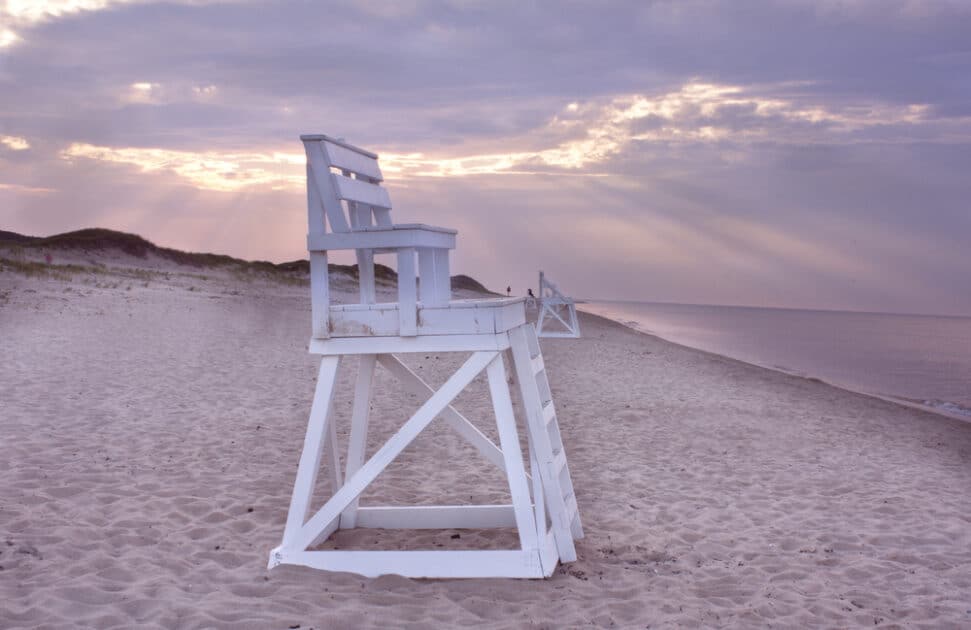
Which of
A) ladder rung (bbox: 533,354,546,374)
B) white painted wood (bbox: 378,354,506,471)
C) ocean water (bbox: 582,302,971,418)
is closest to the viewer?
ladder rung (bbox: 533,354,546,374)

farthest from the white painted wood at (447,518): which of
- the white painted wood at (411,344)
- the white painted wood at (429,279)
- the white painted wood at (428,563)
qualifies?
the white painted wood at (429,279)

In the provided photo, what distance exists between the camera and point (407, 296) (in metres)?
4.52

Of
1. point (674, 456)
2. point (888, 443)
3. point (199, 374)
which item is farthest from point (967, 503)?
point (199, 374)

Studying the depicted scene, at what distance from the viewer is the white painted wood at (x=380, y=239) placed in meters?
4.48

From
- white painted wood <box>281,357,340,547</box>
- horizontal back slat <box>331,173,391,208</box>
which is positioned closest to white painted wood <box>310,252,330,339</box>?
white painted wood <box>281,357,340,547</box>

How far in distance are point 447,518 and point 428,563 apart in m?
1.01

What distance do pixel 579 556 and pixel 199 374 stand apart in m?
7.94

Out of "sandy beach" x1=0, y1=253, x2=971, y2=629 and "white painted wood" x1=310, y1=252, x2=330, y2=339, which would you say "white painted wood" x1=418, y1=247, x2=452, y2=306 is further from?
"sandy beach" x1=0, y1=253, x2=971, y2=629

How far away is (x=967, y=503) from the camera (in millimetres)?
6996

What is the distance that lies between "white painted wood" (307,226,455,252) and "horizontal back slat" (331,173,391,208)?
0.80 ft

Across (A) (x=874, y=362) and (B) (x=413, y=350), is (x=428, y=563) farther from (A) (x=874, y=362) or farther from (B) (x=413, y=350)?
(A) (x=874, y=362)

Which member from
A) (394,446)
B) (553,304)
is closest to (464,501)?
(394,446)

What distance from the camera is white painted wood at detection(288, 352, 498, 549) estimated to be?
4.58 m

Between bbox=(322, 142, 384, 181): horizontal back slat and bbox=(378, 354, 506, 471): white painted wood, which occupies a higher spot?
bbox=(322, 142, 384, 181): horizontal back slat
